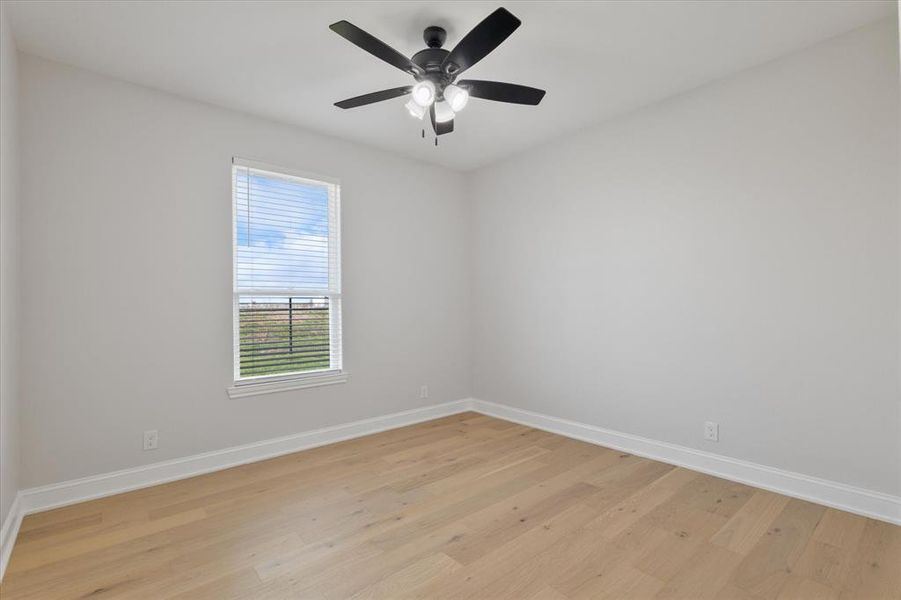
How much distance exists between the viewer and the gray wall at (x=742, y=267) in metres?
2.46

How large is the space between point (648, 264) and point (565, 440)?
1.65 m

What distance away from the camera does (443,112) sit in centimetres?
276

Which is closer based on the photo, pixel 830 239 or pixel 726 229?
pixel 830 239

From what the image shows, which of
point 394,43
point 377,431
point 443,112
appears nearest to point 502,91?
point 443,112

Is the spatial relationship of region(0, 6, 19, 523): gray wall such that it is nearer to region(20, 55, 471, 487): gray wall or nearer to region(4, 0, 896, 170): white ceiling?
region(20, 55, 471, 487): gray wall

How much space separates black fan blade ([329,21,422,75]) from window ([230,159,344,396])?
5.71ft

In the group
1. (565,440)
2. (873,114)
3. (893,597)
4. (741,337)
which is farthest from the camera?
(565,440)

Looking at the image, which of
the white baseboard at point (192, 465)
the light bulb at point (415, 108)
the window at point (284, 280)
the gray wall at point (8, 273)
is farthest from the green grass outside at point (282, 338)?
the light bulb at point (415, 108)

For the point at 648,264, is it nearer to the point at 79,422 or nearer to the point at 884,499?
the point at 884,499

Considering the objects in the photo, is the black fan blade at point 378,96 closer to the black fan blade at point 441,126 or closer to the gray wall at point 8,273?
the black fan blade at point 441,126

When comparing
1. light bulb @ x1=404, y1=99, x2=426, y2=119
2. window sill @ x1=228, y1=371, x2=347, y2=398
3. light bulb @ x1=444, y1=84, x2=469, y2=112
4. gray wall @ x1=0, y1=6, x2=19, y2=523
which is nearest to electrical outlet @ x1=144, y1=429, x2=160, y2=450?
window sill @ x1=228, y1=371, x2=347, y2=398

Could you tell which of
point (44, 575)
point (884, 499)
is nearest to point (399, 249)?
point (44, 575)

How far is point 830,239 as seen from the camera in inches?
102

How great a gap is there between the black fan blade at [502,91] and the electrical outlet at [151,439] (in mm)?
3001
